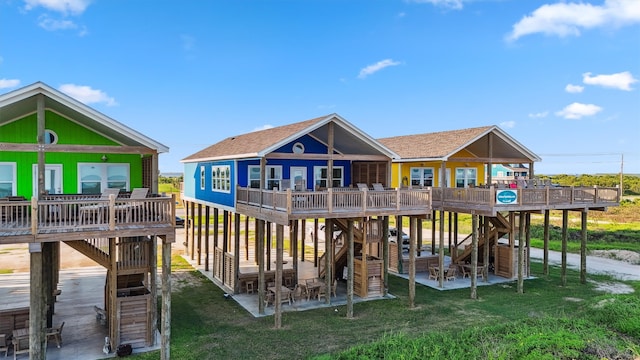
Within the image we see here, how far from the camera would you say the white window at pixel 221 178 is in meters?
20.5

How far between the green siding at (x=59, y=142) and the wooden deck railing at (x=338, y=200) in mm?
5720

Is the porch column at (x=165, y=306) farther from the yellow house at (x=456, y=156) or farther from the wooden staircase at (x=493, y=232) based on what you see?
the wooden staircase at (x=493, y=232)

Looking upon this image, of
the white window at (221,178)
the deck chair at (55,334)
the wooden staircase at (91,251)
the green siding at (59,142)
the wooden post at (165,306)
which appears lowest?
the deck chair at (55,334)

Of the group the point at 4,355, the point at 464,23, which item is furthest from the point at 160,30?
the point at 4,355

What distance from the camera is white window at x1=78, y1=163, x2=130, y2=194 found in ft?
50.3

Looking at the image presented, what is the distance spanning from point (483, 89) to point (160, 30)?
42.7 m

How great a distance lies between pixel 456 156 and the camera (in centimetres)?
2498

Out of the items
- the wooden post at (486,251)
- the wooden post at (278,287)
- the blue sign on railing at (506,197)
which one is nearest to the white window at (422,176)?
the wooden post at (486,251)

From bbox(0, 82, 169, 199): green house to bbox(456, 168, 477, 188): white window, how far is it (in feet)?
56.3

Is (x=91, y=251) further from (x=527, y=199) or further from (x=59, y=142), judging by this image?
(x=527, y=199)

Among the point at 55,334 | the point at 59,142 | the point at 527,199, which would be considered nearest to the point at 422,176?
the point at 527,199

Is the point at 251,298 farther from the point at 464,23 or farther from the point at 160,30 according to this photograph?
the point at 160,30

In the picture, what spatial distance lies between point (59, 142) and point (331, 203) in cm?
940

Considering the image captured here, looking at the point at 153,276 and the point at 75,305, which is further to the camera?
the point at 75,305
